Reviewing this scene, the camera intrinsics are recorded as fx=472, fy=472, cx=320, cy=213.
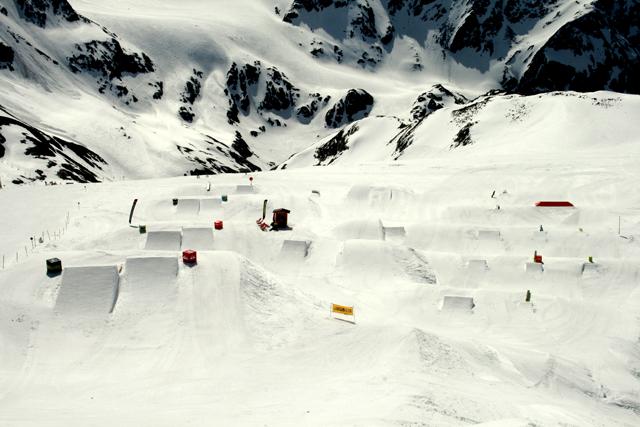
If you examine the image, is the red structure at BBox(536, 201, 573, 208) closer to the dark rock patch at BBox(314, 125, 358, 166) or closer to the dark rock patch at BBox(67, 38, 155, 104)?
the dark rock patch at BBox(314, 125, 358, 166)

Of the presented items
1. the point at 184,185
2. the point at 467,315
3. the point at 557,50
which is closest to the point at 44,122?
the point at 184,185

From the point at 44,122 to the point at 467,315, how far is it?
4451 inches

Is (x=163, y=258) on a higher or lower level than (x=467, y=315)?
higher

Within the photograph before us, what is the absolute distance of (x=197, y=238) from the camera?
1560 inches

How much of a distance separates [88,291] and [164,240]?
1456cm

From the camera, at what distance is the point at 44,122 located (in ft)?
363

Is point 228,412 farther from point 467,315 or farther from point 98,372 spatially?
point 467,315

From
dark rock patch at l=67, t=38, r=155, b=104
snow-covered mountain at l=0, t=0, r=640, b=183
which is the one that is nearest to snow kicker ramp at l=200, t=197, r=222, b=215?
snow-covered mountain at l=0, t=0, r=640, b=183

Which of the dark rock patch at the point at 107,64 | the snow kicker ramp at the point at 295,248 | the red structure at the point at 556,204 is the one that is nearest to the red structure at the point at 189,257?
the snow kicker ramp at the point at 295,248

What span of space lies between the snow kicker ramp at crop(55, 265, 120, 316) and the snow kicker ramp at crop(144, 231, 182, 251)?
1290 cm

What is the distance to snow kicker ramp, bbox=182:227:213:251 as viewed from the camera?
3919cm

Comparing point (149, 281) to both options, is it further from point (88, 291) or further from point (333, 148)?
point (333, 148)

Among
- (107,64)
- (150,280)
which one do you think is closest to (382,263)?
(150,280)

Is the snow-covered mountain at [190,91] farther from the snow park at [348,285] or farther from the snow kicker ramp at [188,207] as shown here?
the snow kicker ramp at [188,207]
